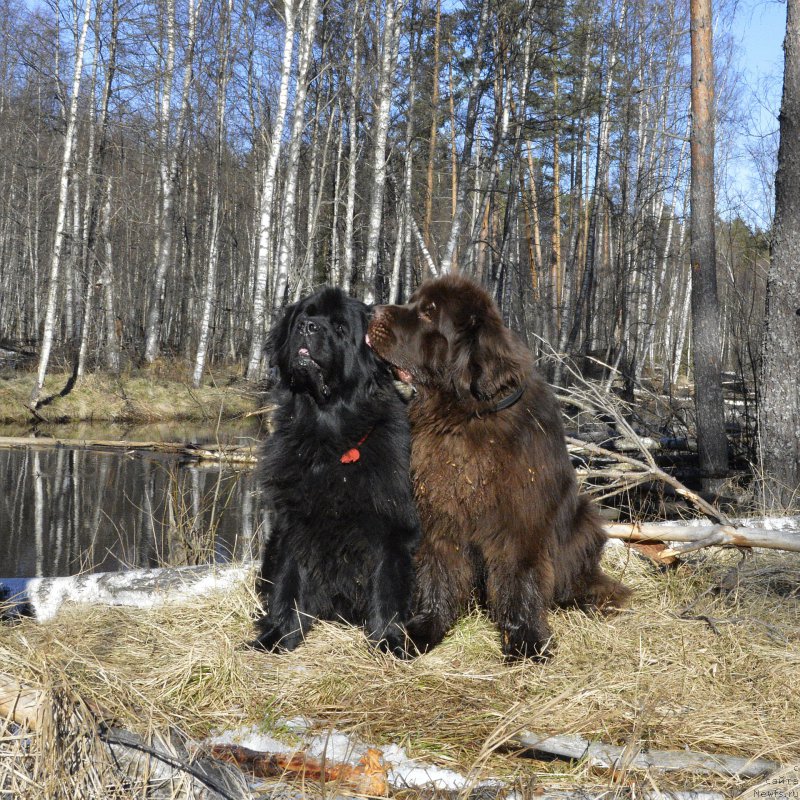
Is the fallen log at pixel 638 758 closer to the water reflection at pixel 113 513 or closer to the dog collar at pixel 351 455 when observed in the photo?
the dog collar at pixel 351 455

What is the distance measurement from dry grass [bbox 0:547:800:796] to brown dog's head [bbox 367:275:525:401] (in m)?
1.24

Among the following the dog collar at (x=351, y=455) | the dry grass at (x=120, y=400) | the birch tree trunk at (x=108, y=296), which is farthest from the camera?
the birch tree trunk at (x=108, y=296)

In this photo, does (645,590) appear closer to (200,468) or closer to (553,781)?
(553,781)

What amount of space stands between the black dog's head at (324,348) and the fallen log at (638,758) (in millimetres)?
1855

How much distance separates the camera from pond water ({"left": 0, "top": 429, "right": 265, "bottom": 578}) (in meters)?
5.79

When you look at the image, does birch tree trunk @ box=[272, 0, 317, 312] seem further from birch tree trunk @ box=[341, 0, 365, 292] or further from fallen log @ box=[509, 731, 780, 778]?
fallen log @ box=[509, 731, 780, 778]

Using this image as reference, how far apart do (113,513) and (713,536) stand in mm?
7085

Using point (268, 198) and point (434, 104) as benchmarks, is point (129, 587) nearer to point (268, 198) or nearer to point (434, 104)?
point (268, 198)

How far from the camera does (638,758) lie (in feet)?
7.65

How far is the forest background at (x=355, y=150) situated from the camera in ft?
51.8

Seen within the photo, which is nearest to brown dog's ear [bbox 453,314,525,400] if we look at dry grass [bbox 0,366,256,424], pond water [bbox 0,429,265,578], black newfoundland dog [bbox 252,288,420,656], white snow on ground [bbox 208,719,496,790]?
black newfoundland dog [bbox 252,288,420,656]

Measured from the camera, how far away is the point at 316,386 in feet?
11.8

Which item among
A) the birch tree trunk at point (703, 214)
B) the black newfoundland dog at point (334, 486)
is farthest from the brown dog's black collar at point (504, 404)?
the birch tree trunk at point (703, 214)

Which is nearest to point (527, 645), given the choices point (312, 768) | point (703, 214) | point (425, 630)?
point (425, 630)
